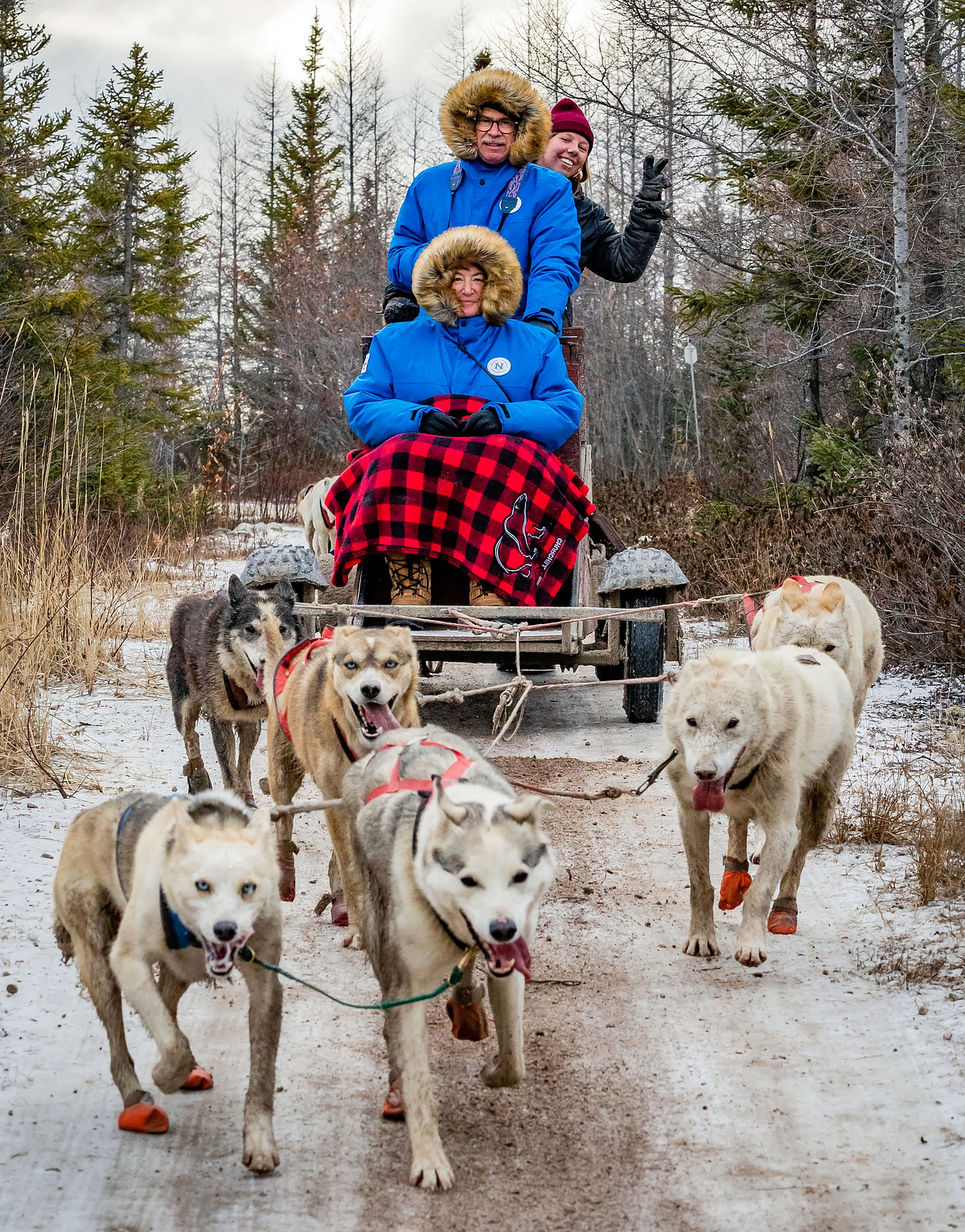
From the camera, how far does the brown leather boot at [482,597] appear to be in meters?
6.57

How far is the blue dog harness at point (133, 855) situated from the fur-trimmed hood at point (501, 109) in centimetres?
570

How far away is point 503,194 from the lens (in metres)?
7.59

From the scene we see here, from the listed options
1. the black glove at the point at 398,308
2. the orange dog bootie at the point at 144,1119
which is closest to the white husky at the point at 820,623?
the orange dog bootie at the point at 144,1119

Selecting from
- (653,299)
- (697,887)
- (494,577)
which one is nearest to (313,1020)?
(697,887)

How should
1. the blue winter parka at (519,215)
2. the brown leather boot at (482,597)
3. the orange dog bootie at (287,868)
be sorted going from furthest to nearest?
the blue winter parka at (519,215)
the brown leather boot at (482,597)
the orange dog bootie at (287,868)

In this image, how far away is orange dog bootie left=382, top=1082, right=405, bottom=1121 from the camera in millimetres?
2992

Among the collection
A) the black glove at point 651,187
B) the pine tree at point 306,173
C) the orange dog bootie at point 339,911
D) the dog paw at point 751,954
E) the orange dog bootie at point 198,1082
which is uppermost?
the pine tree at point 306,173

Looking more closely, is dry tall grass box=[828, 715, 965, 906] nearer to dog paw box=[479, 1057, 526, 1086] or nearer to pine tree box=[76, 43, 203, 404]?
dog paw box=[479, 1057, 526, 1086]

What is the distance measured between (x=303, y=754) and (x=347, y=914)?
0.61 metres

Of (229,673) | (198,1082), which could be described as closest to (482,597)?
(229,673)

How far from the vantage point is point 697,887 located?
13.2ft

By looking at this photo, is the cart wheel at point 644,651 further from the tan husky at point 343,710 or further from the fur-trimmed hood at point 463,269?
the tan husky at point 343,710

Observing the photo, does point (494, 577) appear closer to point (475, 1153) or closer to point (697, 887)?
point (697, 887)

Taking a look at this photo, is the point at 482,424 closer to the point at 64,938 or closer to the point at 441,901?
the point at 64,938
